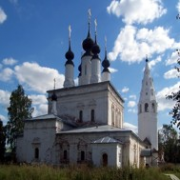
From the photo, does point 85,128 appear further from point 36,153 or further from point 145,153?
point 145,153

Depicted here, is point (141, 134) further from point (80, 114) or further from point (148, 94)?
point (80, 114)

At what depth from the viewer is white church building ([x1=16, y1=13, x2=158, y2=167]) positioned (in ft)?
75.2

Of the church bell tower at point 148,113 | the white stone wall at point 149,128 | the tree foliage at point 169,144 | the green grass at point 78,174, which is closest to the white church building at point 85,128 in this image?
the white stone wall at point 149,128

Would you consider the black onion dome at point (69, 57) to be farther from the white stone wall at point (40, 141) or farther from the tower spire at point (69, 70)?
the white stone wall at point (40, 141)

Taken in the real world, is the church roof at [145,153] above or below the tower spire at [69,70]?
below

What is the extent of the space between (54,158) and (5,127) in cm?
875

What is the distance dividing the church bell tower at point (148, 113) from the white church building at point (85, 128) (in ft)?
2.53

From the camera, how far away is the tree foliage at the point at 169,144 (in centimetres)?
4412

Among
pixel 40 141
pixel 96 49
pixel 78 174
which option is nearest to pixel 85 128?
pixel 40 141

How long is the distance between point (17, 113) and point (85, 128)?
33.4 ft

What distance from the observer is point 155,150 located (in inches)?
1316

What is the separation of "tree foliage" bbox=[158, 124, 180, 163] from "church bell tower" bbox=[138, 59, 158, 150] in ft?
24.6

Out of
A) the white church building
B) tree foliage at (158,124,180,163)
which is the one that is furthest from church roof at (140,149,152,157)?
tree foliage at (158,124,180,163)

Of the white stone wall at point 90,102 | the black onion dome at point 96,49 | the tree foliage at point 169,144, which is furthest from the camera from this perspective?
the tree foliage at point 169,144
